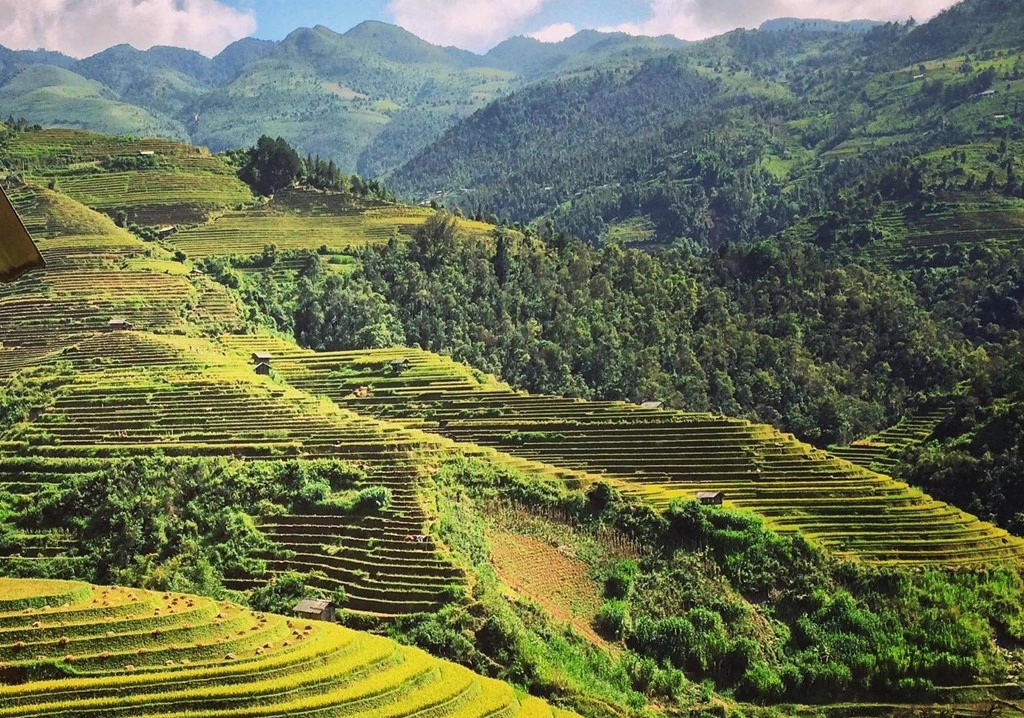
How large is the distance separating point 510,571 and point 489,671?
18.1 ft

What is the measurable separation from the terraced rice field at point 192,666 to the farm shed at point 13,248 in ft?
51.0

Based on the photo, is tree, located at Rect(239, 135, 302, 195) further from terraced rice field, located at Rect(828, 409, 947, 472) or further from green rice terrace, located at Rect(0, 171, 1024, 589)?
terraced rice field, located at Rect(828, 409, 947, 472)

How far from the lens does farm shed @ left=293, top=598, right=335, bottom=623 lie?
80.4 ft

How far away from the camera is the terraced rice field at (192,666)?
1698 centimetres

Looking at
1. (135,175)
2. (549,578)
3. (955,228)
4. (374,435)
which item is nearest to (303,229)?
(135,175)

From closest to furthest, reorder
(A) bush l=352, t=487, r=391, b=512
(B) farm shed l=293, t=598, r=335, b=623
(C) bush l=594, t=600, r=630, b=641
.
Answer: (B) farm shed l=293, t=598, r=335, b=623, (C) bush l=594, t=600, r=630, b=641, (A) bush l=352, t=487, r=391, b=512

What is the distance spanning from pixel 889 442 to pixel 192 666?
144 ft

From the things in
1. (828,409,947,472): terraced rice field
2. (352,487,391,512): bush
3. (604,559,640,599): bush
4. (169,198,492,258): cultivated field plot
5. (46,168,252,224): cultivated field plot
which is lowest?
(828,409,947,472): terraced rice field

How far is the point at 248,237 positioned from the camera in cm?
6575

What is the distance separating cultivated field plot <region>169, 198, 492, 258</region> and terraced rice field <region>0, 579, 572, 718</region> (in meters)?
44.8

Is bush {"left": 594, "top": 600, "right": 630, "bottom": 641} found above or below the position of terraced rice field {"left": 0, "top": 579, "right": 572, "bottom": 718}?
below

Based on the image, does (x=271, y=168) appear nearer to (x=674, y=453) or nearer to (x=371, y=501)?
(x=674, y=453)

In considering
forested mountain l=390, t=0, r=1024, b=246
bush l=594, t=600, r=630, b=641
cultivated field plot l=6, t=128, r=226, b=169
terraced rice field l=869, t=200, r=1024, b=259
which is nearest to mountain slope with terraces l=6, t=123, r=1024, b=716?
bush l=594, t=600, r=630, b=641

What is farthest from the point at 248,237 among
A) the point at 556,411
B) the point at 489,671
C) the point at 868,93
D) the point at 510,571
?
the point at 868,93
